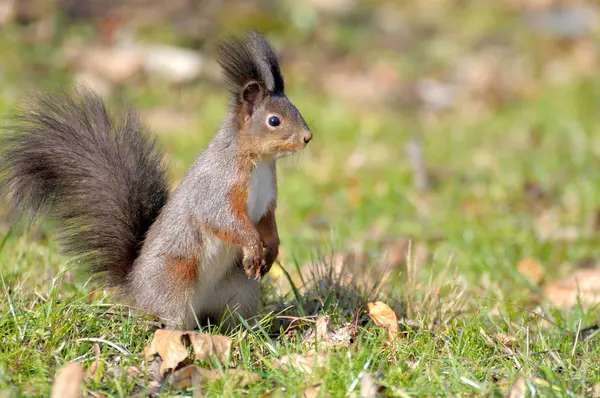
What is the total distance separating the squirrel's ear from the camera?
8.42 ft

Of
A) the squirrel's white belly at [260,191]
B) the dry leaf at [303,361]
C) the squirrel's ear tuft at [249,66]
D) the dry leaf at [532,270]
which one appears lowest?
the dry leaf at [532,270]

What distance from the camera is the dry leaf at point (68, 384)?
1957 millimetres

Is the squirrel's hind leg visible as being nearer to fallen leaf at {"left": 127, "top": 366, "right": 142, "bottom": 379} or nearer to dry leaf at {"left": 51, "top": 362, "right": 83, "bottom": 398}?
fallen leaf at {"left": 127, "top": 366, "right": 142, "bottom": 379}

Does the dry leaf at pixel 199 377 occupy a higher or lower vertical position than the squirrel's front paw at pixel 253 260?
lower

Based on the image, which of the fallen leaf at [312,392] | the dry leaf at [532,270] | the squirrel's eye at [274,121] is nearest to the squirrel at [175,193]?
the squirrel's eye at [274,121]

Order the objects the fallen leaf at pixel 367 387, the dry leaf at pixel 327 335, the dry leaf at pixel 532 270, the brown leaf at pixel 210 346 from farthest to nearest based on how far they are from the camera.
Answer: the dry leaf at pixel 532 270 → the dry leaf at pixel 327 335 → the brown leaf at pixel 210 346 → the fallen leaf at pixel 367 387

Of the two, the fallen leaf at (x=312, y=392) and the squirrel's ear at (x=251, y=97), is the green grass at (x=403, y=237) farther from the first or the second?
the squirrel's ear at (x=251, y=97)

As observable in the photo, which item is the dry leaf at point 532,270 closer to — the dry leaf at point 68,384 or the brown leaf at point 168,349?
the brown leaf at point 168,349

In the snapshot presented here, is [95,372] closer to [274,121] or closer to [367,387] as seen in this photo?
[367,387]

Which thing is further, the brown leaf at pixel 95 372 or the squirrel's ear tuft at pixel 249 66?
the squirrel's ear tuft at pixel 249 66

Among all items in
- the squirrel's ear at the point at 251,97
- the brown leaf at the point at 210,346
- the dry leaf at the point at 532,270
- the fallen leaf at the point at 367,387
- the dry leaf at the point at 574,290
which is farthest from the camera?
the dry leaf at the point at 532,270

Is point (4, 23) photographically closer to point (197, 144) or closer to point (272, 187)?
point (197, 144)

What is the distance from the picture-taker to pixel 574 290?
3439mm

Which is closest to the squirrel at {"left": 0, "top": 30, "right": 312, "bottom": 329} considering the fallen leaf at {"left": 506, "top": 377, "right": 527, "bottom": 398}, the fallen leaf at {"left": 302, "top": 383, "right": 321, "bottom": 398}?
the fallen leaf at {"left": 302, "top": 383, "right": 321, "bottom": 398}
